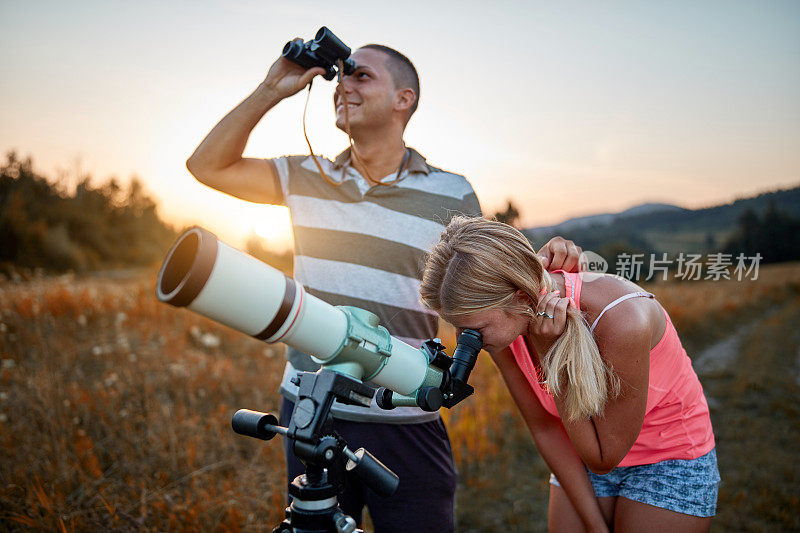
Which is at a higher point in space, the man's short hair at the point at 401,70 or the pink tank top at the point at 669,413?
the man's short hair at the point at 401,70

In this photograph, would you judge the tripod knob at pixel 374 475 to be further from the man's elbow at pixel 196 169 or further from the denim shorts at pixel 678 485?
the man's elbow at pixel 196 169

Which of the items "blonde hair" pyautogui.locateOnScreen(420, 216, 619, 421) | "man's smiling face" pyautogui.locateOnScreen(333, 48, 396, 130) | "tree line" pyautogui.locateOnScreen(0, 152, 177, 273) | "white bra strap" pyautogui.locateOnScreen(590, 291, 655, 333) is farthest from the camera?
"tree line" pyautogui.locateOnScreen(0, 152, 177, 273)

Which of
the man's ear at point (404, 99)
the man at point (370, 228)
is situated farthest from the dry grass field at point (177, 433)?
the man's ear at point (404, 99)

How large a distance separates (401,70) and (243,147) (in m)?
0.94

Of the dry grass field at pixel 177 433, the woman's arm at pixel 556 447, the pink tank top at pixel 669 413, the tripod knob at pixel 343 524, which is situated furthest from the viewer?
the dry grass field at pixel 177 433

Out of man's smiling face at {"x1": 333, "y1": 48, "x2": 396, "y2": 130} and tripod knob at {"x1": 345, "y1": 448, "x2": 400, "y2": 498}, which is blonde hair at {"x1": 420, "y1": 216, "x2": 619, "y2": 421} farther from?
man's smiling face at {"x1": 333, "y1": 48, "x2": 396, "y2": 130}

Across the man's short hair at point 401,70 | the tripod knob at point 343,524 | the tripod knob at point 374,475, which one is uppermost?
the man's short hair at point 401,70

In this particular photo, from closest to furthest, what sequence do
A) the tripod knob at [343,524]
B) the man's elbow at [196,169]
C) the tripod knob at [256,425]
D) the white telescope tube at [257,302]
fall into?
the white telescope tube at [257,302] < the tripod knob at [343,524] < the tripod knob at [256,425] < the man's elbow at [196,169]

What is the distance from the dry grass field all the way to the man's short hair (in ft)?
8.52

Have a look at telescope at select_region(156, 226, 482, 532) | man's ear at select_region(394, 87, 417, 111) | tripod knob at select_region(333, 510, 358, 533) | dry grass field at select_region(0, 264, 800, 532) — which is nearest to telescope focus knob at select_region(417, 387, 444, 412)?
telescope at select_region(156, 226, 482, 532)

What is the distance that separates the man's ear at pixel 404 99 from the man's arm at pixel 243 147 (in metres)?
0.49

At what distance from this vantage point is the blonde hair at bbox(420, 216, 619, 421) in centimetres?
178

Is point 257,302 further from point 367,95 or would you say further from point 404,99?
point 404,99

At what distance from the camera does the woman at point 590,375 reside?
5.96 feet
